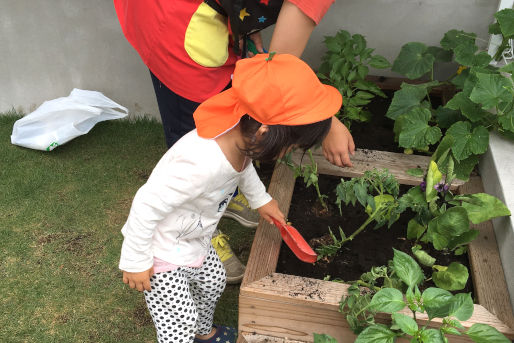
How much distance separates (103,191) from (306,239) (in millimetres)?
1103

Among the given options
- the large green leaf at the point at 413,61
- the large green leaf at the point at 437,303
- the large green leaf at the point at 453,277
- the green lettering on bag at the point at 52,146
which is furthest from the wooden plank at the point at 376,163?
the green lettering on bag at the point at 52,146

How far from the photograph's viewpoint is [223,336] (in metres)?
1.86

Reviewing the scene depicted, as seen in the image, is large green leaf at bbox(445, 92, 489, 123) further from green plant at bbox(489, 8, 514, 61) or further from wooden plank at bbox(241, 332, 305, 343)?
wooden plank at bbox(241, 332, 305, 343)

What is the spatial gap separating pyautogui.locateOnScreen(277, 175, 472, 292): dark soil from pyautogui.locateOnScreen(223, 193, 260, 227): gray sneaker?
355mm

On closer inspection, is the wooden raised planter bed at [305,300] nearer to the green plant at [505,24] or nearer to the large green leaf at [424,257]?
the large green leaf at [424,257]

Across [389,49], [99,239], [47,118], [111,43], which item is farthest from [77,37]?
[389,49]

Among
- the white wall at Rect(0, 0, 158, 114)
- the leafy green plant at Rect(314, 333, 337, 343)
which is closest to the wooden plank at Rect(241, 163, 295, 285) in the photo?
the leafy green plant at Rect(314, 333, 337, 343)

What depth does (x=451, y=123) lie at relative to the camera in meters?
2.00

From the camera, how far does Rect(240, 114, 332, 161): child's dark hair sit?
1.28 m

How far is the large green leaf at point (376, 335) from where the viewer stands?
125cm

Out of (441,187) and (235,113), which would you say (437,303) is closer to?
(441,187)

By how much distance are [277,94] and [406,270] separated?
528 mm

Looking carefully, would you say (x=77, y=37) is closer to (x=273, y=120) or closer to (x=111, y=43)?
(x=111, y=43)

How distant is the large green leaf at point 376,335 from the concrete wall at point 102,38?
5.05 feet
